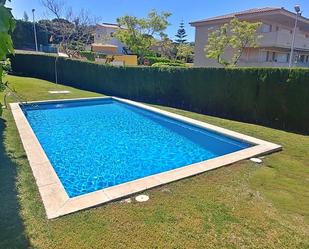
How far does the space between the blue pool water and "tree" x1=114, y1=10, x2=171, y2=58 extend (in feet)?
70.9

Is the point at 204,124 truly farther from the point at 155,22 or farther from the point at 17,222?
the point at 155,22

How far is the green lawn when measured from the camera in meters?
3.77

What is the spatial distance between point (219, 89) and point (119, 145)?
6860 millimetres

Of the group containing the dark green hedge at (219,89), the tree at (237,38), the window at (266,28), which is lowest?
the dark green hedge at (219,89)

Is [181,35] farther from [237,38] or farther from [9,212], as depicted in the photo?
[9,212]

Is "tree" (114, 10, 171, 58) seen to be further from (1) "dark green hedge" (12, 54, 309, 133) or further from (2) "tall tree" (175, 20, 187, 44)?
(2) "tall tree" (175, 20, 187, 44)

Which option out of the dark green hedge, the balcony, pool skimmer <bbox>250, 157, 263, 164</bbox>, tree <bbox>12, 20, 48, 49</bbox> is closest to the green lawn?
pool skimmer <bbox>250, 157, 263, 164</bbox>

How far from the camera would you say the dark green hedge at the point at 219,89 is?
438 inches

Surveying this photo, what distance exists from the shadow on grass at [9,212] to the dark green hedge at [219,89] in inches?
412

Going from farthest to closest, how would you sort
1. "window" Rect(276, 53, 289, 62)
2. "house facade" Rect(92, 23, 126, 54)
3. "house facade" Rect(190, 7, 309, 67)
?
"house facade" Rect(92, 23, 126, 54) → "window" Rect(276, 53, 289, 62) → "house facade" Rect(190, 7, 309, 67)

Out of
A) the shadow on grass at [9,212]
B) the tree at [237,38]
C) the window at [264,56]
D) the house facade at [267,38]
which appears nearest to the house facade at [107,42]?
the house facade at [267,38]

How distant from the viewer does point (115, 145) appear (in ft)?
32.5

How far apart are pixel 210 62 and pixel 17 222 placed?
3343cm

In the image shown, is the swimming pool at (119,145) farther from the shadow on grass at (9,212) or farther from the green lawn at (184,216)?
the shadow on grass at (9,212)
